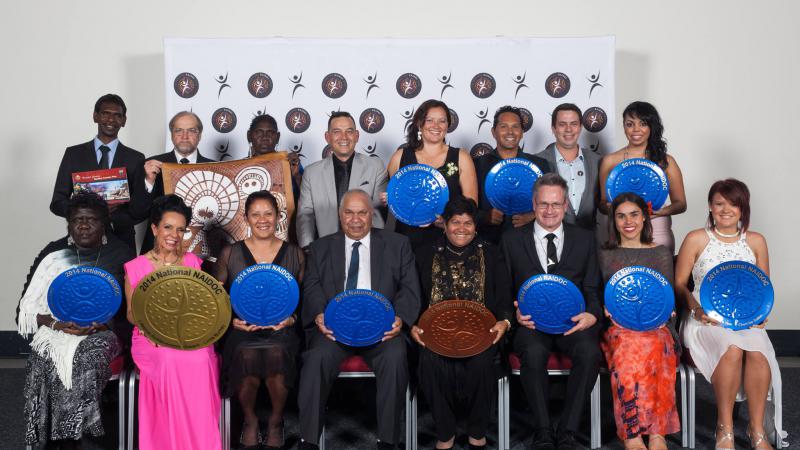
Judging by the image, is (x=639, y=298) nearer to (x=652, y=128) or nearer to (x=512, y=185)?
(x=512, y=185)

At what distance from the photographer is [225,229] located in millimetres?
4547

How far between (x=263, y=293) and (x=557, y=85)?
2.54m

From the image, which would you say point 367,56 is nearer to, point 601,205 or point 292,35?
point 292,35

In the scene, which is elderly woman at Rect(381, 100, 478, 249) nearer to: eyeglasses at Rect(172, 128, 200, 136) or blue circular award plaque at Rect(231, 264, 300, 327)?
blue circular award plaque at Rect(231, 264, 300, 327)

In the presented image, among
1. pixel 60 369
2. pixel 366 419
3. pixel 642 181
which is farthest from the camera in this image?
pixel 366 419

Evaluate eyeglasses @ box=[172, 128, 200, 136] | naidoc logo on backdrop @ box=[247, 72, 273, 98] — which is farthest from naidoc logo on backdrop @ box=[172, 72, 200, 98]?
eyeglasses @ box=[172, 128, 200, 136]

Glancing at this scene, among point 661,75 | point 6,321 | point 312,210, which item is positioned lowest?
point 6,321

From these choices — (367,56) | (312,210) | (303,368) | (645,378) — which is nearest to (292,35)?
(367,56)

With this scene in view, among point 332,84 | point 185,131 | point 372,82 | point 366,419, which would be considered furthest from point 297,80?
point 366,419

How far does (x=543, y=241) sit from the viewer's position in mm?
4191

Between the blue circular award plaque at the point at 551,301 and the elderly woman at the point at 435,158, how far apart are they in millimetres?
757

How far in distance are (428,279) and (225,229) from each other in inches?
46.0

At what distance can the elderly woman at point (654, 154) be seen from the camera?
4.63m

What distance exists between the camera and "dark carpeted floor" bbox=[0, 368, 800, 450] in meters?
4.16
